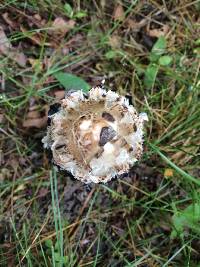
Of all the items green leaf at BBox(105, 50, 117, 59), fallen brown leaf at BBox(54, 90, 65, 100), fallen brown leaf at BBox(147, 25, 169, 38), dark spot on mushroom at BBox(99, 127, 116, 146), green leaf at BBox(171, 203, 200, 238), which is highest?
fallen brown leaf at BBox(147, 25, 169, 38)

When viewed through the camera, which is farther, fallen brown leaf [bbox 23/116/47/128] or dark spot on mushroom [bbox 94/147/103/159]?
fallen brown leaf [bbox 23/116/47/128]

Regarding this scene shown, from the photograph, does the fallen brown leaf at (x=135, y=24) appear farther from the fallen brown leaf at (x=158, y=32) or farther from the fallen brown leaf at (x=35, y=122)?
the fallen brown leaf at (x=35, y=122)

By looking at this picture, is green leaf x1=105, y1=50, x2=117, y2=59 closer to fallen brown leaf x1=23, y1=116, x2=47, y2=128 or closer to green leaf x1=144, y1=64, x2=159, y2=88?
green leaf x1=144, y1=64, x2=159, y2=88

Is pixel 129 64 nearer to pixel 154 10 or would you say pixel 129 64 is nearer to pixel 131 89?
pixel 131 89

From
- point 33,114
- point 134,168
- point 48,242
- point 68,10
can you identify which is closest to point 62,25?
point 68,10

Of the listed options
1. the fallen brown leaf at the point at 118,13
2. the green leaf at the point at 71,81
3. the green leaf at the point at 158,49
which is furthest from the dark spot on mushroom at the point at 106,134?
the fallen brown leaf at the point at 118,13

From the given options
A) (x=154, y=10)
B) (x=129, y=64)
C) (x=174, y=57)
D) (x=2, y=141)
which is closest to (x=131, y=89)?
(x=129, y=64)

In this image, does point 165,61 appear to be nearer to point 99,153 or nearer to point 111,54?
point 111,54

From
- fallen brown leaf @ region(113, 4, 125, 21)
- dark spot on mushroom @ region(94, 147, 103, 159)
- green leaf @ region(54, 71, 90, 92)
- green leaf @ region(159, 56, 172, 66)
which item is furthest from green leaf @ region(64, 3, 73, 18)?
dark spot on mushroom @ region(94, 147, 103, 159)
